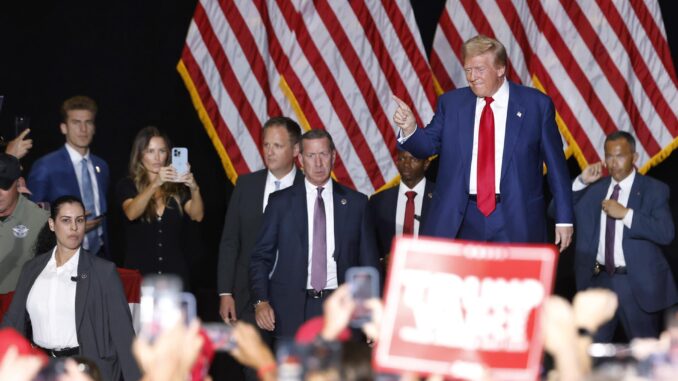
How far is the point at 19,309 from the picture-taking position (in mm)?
4887

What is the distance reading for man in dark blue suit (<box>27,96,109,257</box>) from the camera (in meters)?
6.47

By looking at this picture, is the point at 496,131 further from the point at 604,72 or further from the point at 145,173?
the point at 604,72

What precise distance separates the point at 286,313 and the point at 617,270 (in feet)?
6.43

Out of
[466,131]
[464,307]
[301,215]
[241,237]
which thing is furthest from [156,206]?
[464,307]

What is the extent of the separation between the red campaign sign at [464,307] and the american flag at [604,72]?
4.65 m

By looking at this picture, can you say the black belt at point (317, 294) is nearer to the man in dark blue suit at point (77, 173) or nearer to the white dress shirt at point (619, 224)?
the man in dark blue suit at point (77, 173)

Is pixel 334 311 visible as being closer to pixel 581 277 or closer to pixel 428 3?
pixel 581 277

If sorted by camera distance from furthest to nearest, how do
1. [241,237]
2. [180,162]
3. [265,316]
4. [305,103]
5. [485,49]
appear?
[305,103], [180,162], [241,237], [265,316], [485,49]

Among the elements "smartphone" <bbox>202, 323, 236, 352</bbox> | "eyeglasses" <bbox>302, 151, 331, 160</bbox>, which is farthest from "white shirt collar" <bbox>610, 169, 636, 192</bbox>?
"smartphone" <bbox>202, 323, 236, 352</bbox>

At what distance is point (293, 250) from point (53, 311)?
1052 millimetres

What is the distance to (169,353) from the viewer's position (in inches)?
93.7

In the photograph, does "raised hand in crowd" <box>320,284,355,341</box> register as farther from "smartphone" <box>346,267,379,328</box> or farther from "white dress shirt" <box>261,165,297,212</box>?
"white dress shirt" <box>261,165,297,212</box>

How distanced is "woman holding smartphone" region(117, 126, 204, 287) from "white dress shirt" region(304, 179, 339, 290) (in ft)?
2.97

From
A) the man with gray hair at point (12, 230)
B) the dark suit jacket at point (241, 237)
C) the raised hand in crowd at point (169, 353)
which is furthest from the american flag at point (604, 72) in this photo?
the raised hand in crowd at point (169, 353)
